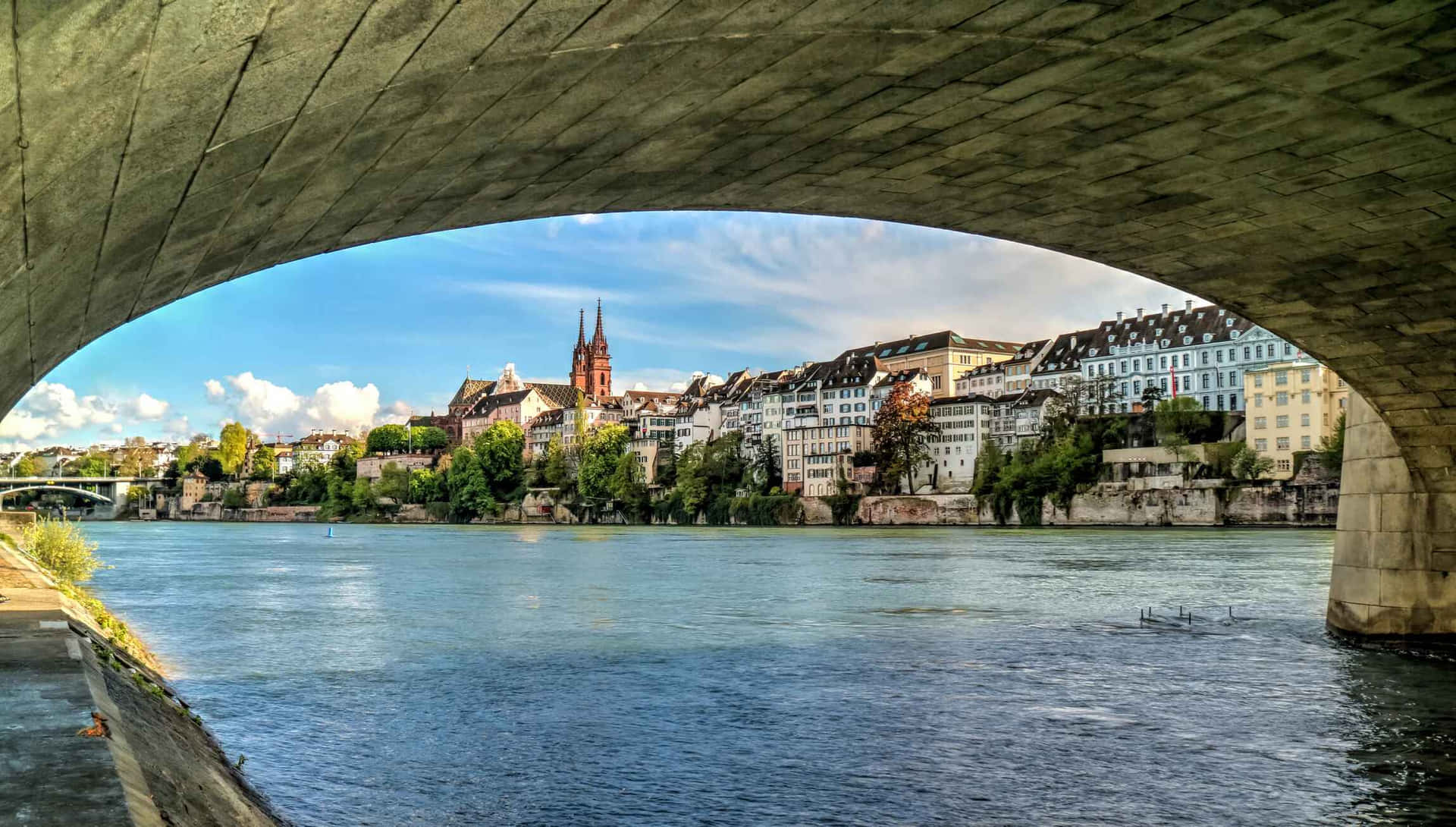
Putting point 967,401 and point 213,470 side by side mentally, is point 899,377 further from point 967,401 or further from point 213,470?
point 213,470

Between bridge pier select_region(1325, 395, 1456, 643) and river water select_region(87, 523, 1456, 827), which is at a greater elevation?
bridge pier select_region(1325, 395, 1456, 643)

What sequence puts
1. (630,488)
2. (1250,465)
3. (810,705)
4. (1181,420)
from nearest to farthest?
1. (810,705)
2. (1250,465)
3. (1181,420)
4. (630,488)

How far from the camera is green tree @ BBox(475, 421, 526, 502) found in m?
139

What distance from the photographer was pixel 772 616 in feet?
85.6

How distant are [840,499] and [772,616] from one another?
7525 centimetres

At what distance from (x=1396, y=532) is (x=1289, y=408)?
239 ft

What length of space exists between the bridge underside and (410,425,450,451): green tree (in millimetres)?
177519

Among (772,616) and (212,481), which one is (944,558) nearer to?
(772,616)

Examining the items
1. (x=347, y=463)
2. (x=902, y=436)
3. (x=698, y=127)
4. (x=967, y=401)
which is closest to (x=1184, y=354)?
(x=967, y=401)

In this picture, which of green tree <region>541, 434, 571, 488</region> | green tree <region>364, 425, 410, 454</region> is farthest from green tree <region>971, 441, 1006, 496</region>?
green tree <region>364, 425, 410, 454</region>

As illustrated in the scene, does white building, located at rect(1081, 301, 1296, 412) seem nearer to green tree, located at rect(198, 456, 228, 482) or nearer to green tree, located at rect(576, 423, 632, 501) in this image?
green tree, located at rect(576, 423, 632, 501)

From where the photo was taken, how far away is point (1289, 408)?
273 feet

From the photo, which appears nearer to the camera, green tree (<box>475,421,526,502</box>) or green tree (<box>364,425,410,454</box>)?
green tree (<box>475,421,526,502</box>)

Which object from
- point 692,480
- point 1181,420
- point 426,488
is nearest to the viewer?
point 1181,420
